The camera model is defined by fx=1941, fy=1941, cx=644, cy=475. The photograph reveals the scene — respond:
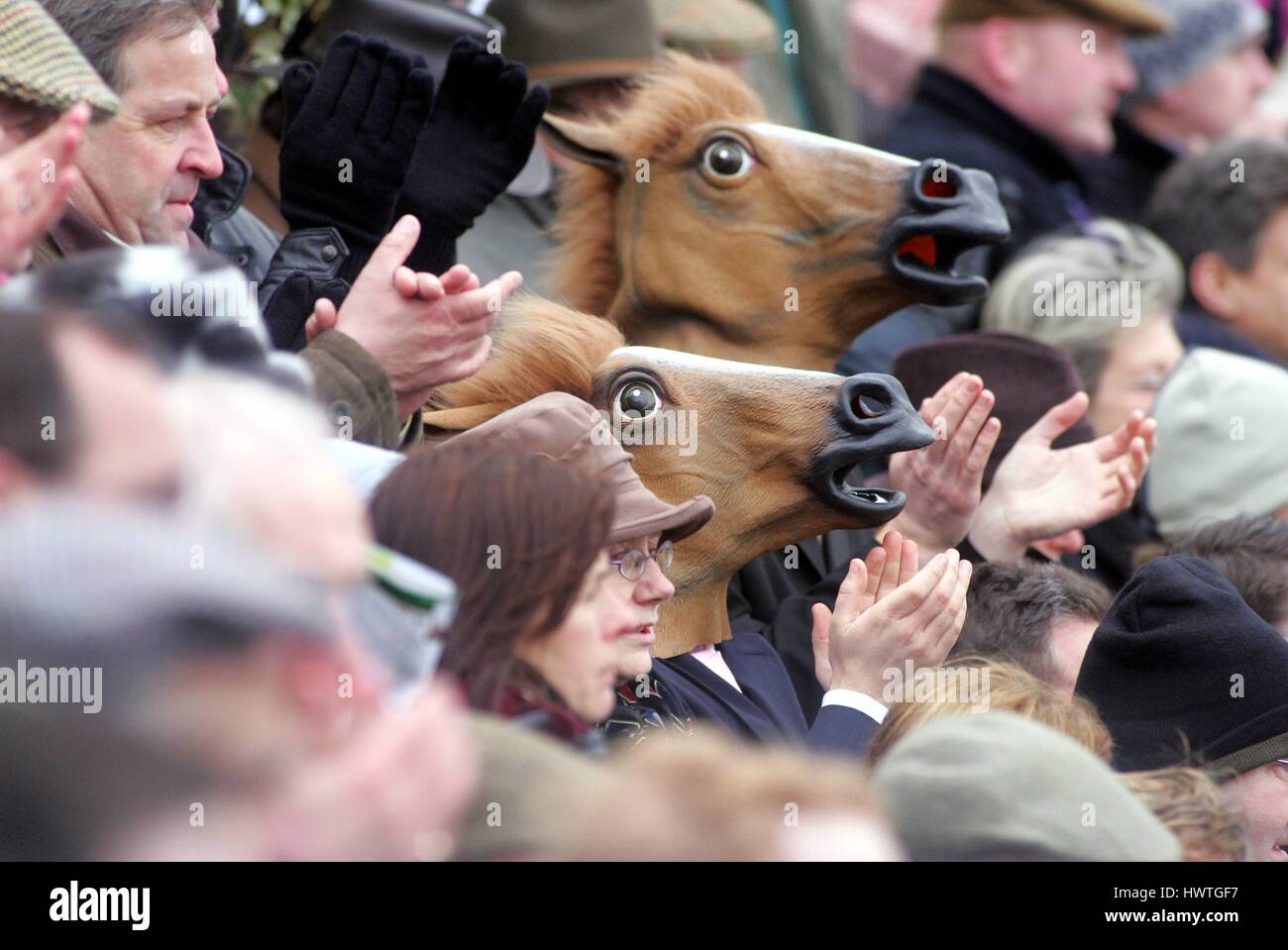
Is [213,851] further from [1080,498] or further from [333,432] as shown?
[1080,498]

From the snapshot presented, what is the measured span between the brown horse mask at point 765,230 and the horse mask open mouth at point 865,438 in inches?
24.5

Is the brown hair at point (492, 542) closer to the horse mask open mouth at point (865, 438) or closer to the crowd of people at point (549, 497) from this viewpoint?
the crowd of people at point (549, 497)

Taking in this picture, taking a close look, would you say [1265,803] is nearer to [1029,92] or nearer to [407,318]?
[407,318]

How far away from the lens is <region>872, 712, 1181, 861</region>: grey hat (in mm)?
2148

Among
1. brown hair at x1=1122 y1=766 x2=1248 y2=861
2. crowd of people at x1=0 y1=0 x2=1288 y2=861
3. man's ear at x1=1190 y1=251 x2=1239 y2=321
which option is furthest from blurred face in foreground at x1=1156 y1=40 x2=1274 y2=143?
brown hair at x1=1122 y1=766 x2=1248 y2=861

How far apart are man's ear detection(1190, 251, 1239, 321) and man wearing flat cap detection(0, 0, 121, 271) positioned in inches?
167

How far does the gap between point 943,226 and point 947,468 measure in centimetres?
50

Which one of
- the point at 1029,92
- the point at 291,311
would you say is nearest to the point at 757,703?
the point at 291,311

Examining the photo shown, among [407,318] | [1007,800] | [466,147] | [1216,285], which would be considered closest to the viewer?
[1007,800]

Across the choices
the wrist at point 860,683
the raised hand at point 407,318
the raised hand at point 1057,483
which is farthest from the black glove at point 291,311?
the raised hand at point 1057,483

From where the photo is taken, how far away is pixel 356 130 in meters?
3.50
